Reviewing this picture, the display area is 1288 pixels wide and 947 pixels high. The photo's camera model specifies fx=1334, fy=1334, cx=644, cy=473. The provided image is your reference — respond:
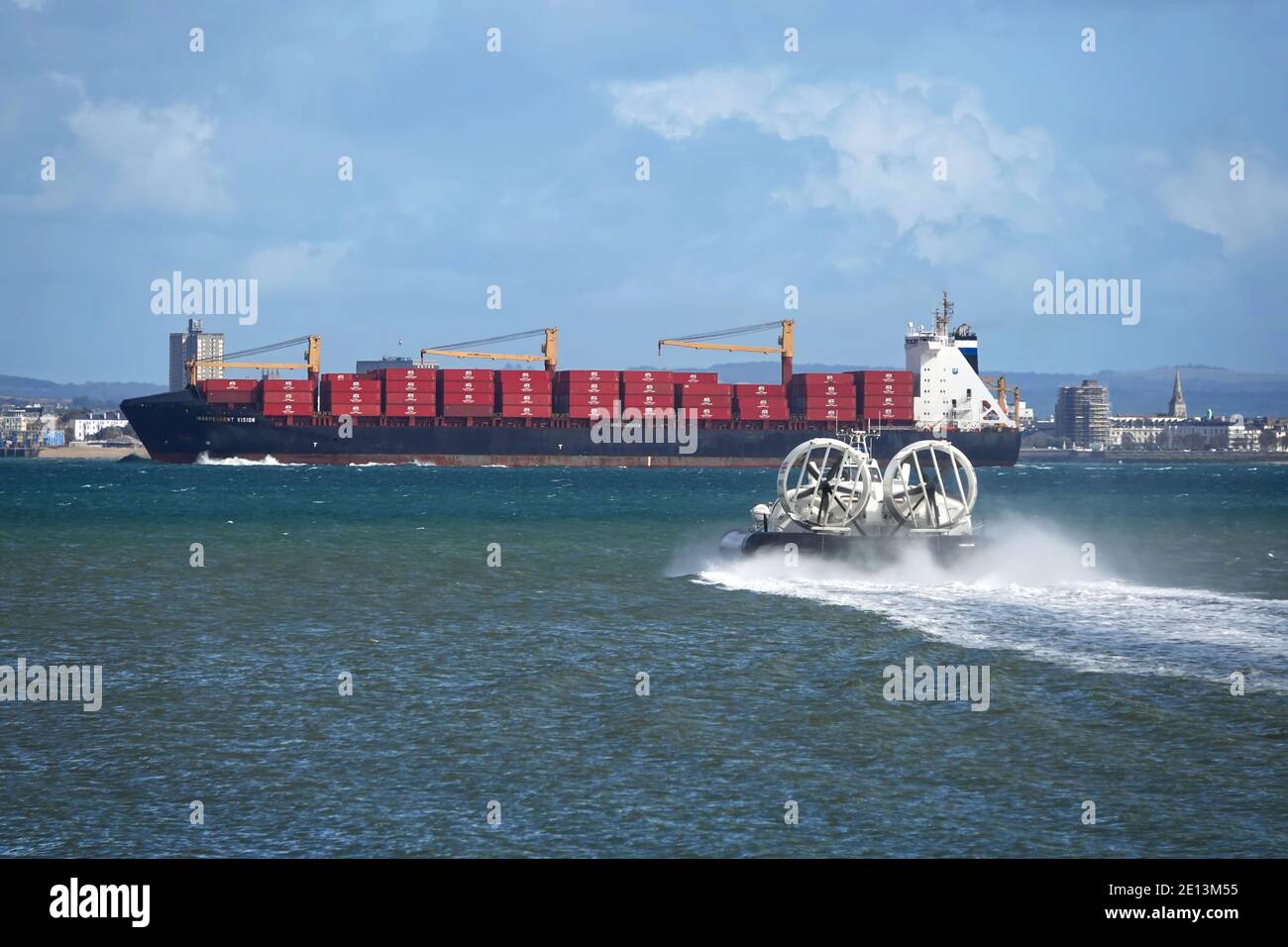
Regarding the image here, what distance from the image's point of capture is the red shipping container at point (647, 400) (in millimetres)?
154375

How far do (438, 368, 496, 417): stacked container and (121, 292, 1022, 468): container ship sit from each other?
0.16m

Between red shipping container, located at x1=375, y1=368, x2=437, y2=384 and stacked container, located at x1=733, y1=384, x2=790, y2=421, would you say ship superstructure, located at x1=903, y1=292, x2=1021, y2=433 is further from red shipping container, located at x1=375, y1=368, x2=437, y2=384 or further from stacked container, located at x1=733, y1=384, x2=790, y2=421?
red shipping container, located at x1=375, y1=368, x2=437, y2=384

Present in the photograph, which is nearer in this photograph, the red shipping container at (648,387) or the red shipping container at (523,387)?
the red shipping container at (523,387)

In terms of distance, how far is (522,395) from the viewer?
502 ft

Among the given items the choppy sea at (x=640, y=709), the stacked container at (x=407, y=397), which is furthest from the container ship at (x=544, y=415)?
the choppy sea at (x=640, y=709)

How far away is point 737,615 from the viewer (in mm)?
34375

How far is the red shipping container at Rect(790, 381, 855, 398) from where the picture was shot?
155250mm

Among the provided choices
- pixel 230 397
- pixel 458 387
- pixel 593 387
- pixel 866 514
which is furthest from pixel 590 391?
pixel 866 514

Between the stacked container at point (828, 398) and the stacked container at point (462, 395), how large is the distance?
3671cm

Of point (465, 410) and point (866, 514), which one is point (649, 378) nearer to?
point (465, 410)

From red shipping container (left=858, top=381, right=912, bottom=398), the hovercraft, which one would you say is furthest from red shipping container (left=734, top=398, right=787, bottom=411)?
the hovercraft

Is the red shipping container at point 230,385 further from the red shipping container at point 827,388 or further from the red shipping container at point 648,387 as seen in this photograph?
the red shipping container at point 827,388
